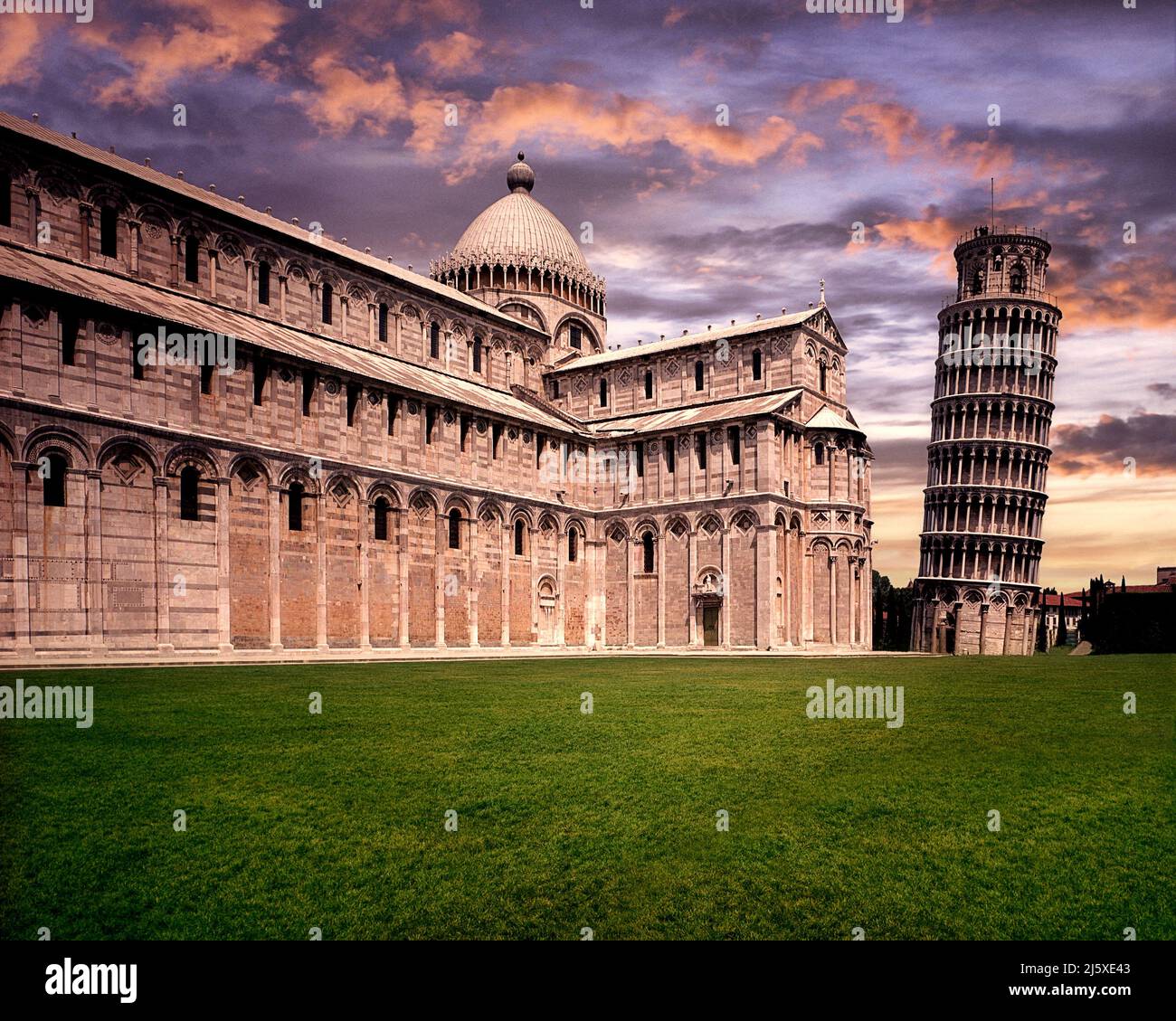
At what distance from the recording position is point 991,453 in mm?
91562

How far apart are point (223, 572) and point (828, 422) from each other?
114 feet

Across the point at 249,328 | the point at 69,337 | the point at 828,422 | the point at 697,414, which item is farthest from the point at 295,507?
the point at 828,422

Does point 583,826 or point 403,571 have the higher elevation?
point 403,571

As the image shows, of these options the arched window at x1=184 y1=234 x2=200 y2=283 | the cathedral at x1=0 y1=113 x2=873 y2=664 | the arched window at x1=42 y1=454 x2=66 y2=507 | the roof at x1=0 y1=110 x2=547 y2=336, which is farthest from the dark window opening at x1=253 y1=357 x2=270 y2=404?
the roof at x1=0 y1=110 x2=547 y2=336

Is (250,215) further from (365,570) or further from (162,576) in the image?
(162,576)

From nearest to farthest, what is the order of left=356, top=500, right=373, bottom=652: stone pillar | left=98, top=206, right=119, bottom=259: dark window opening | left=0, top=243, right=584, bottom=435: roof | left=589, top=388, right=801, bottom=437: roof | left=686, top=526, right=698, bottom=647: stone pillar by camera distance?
left=0, top=243, right=584, bottom=435: roof < left=98, top=206, right=119, bottom=259: dark window opening < left=356, top=500, right=373, bottom=652: stone pillar < left=589, top=388, right=801, bottom=437: roof < left=686, top=526, right=698, bottom=647: stone pillar

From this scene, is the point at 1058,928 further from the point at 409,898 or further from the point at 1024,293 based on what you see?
the point at 1024,293

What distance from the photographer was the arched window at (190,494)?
35.7 meters

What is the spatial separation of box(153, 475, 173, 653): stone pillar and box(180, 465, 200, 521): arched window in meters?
1.06

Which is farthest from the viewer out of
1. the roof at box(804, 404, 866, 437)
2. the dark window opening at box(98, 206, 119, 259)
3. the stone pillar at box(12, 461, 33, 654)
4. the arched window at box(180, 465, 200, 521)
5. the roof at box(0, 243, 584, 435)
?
the roof at box(804, 404, 866, 437)

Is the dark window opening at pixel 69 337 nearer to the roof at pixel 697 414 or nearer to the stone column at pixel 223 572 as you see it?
the stone column at pixel 223 572

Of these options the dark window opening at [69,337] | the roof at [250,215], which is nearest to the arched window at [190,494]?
the dark window opening at [69,337]

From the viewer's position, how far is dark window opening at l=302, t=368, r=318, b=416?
41.2 metres

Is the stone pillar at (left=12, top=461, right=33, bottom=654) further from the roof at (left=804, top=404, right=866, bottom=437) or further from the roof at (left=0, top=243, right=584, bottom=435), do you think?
the roof at (left=804, top=404, right=866, bottom=437)
